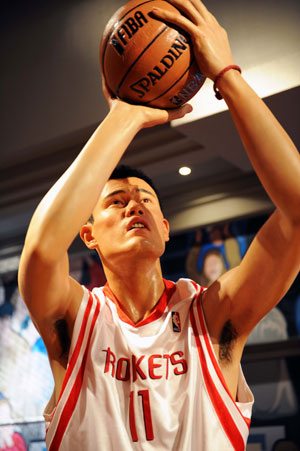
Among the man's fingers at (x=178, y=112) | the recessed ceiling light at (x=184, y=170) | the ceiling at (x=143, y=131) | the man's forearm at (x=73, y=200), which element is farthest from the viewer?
the recessed ceiling light at (x=184, y=170)

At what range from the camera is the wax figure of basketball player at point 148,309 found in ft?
4.65

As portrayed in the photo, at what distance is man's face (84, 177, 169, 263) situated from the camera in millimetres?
1688

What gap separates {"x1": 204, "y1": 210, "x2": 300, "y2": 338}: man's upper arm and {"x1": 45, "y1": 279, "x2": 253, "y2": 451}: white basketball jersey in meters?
0.09

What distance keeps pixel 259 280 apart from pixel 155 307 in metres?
0.41

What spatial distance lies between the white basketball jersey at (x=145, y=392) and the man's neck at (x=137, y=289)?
0.24 ft

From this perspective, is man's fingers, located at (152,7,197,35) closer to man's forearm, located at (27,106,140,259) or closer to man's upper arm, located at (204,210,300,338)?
man's forearm, located at (27,106,140,259)

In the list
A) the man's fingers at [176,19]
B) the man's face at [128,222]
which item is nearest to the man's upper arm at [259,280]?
the man's face at [128,222]

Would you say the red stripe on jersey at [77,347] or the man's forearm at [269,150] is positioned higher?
the man's forearm at [269,150]

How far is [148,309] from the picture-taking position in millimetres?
1778

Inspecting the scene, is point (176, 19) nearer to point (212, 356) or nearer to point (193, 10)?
point (193, 10)

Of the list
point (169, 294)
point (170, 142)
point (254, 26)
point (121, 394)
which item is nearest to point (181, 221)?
point (170, 142)

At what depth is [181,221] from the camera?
4559 millimetres

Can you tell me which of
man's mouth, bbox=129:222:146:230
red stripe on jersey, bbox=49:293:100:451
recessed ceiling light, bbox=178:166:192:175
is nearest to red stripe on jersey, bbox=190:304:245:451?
red stripe on jersey, bbox=49:293:100:451

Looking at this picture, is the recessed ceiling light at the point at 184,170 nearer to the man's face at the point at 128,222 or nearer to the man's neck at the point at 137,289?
the man's face at the point at 128,222
